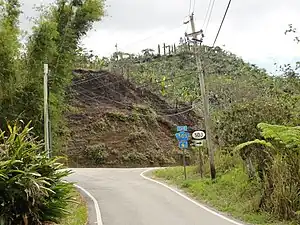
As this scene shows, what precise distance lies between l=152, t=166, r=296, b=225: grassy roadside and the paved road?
0.73 metres

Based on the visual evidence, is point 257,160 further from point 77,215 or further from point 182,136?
point 182,136

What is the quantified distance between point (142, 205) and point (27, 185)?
7.02 metres

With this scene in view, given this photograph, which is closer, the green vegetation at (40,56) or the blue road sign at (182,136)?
the green vegetation at (40,56)

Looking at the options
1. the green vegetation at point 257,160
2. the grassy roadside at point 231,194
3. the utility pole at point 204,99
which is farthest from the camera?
the utility pole at point 204,99

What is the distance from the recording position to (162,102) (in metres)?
53.7

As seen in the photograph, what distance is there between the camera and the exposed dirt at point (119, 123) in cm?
4403

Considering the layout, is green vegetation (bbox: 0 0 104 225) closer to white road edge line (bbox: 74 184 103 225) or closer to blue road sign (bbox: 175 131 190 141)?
white road edge line (bbox: 74 184 103 225)

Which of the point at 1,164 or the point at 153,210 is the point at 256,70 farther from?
the point at 1,164

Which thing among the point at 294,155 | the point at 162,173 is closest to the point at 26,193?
the point at 294,155

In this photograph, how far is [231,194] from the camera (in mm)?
18281

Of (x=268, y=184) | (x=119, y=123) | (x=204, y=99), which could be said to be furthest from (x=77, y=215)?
(x=119, y=123)

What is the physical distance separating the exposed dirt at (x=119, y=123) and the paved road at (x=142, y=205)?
1775 centimetres

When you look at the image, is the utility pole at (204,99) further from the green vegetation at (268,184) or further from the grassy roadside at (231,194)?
the green vegetation at (268,184)

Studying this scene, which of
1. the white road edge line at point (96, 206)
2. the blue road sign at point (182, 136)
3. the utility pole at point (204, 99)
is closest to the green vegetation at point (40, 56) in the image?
the white road edge line at point (96, 206)
